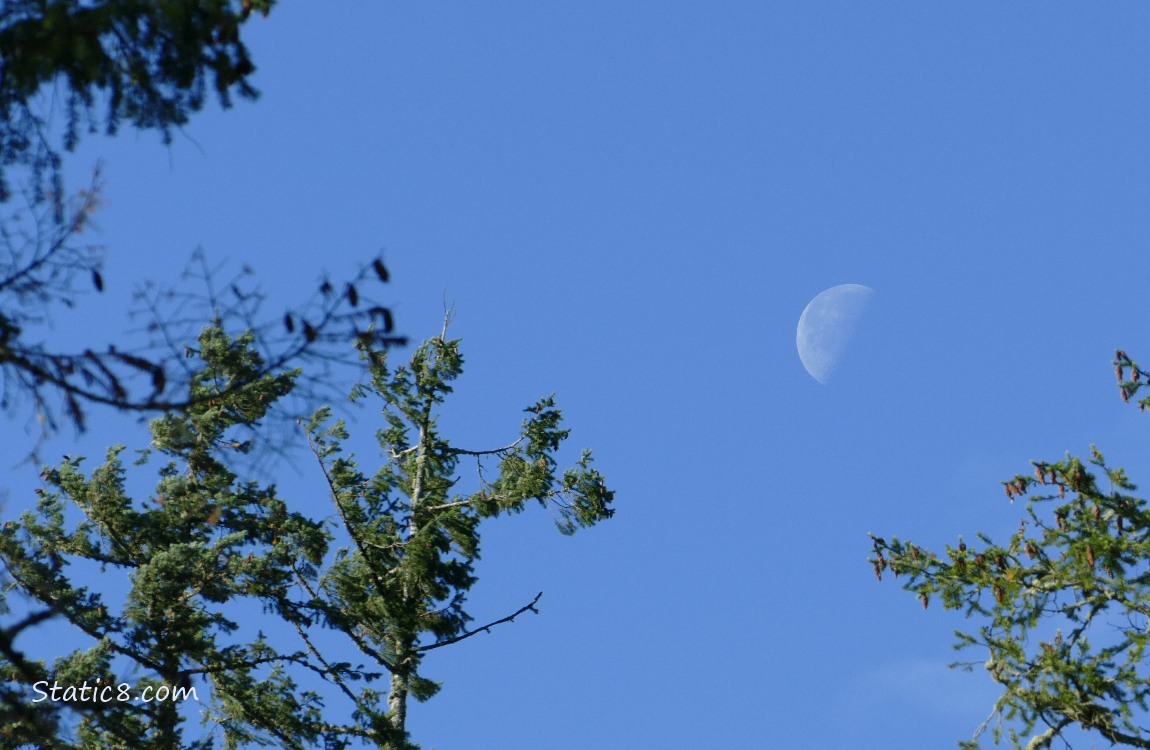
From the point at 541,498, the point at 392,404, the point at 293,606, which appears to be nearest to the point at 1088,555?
the point at 541,498

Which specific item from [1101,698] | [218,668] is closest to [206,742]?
[218,668]

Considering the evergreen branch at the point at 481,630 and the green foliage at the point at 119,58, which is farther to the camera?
the evergreen branch at the point at 481,630

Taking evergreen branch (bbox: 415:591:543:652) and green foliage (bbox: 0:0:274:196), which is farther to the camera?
evergreen branch (bbox: 415:591:543:652)

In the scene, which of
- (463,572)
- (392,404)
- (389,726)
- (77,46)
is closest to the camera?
(77,46)

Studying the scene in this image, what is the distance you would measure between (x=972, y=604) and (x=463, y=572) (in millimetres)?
9668

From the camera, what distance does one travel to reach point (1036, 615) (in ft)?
47.1

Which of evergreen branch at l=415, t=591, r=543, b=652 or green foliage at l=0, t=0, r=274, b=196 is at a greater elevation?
evergreen branch at l=415, t=591, r=543, b=652

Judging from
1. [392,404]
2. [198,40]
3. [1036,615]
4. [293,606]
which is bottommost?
[198,40]

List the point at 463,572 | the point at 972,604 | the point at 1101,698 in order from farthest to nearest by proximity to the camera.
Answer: the point at 463,572, the point at 972,604, the point at 1101,698

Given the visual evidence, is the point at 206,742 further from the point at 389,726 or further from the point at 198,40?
the point at 198,40

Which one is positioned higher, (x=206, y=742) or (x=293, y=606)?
(x=293, y=606)

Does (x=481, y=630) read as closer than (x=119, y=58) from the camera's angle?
No

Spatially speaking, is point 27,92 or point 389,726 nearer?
point 27,92

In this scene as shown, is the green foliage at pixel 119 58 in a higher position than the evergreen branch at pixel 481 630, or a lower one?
lower
